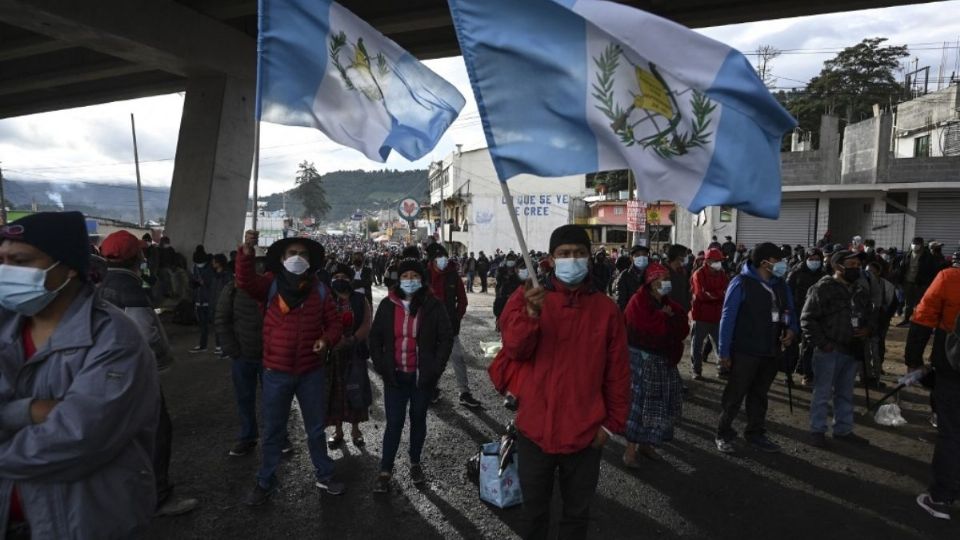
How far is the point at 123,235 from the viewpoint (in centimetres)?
417

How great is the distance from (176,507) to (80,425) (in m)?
2.77

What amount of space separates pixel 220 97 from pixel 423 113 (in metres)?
11.9

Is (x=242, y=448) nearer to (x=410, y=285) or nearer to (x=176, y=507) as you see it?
(x=176, y=507)

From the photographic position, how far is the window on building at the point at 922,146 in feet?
94.9

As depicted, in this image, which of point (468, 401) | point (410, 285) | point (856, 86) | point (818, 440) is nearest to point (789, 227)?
point (818, 440)

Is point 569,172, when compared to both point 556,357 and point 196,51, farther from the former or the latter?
point 196,51

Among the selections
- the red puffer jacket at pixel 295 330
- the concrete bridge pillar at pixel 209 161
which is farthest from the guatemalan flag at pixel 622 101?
the concrete bridge pillar at pixel 209 161

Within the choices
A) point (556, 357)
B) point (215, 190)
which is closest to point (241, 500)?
point (556, 357)

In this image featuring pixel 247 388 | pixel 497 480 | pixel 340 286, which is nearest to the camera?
pixel 497 480

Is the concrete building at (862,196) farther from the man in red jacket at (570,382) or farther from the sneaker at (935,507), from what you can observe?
the man in red jacket at (570,382)

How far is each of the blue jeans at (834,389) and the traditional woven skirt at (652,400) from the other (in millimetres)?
1671

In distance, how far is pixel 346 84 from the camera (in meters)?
4.03

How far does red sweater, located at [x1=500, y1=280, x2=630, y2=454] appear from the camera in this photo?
9.09ft

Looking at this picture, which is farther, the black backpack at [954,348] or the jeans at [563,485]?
the black backpack at [954,348]
